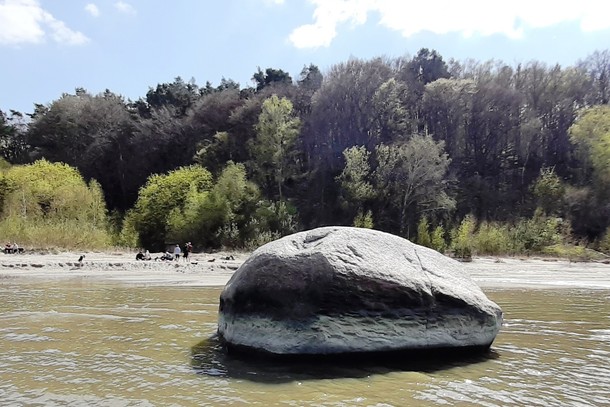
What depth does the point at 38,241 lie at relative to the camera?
3512 centimetres

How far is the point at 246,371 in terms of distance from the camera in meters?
6.97

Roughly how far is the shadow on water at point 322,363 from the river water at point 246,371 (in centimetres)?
3

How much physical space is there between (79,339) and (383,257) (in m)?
5.66

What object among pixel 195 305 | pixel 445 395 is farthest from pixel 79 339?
A: pixel 445 395

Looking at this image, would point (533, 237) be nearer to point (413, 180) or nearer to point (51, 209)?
point (413, 180)

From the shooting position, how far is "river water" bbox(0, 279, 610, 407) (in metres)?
5.88

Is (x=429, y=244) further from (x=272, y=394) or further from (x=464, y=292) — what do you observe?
(x=272, y=394)

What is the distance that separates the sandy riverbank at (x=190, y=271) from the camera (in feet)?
69.4

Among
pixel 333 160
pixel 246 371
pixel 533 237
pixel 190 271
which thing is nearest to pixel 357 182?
pixel 333 160

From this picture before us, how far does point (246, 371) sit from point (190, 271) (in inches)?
757

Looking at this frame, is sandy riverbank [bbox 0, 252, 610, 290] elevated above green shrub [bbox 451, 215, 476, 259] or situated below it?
below

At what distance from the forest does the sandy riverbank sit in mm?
5637

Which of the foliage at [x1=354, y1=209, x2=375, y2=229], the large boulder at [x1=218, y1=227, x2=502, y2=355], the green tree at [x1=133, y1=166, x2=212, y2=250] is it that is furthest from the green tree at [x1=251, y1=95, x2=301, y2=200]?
the large boulder at [x1=218, y1=227, x2=502, y2=355]

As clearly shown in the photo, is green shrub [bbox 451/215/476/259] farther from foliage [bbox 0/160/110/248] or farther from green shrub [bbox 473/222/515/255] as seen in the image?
foliage [bbox 0/160/110/248]
